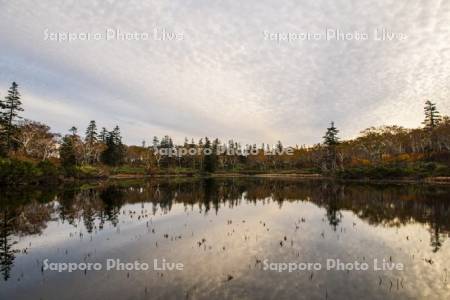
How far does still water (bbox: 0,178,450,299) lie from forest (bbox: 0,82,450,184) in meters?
33.2

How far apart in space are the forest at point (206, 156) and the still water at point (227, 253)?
33.2 m

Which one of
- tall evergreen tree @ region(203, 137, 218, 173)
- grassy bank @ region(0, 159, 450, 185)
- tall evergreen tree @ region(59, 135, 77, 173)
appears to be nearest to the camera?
grassy bank @ region(0, 159, 450, 185)

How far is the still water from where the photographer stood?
923 cm

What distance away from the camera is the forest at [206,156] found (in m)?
58.9

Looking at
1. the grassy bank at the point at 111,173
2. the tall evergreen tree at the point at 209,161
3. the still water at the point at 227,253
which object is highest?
the tall evergreen tree at the point at 209,161

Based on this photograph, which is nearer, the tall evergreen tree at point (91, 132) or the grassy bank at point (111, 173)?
the grassy bank at point (111, 173)

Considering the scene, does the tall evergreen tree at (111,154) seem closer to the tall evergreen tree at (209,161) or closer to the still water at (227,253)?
the tall evergreen tree at (209,161)

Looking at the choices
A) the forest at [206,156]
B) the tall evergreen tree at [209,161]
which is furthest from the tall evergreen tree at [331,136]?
the tall evergreen tree at [209,161]

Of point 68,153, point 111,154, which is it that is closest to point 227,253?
point 68,153

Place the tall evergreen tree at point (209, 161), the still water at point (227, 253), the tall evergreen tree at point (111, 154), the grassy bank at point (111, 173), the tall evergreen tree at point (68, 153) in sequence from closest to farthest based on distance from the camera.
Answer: the still water at point (227, 253) < the grassy bank at point (111, 173) < the tall evergreen tree at point (68, 153) < the tall evergreen tree at point (111, 154) < the tall evergreen tree at point (209, 161)

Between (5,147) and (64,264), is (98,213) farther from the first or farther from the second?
(5,147)

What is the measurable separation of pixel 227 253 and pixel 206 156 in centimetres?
10135

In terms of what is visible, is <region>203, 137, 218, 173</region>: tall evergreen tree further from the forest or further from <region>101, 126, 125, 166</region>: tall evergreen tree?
<region>101, 126, 125, 166</region>: tall evergreen tree

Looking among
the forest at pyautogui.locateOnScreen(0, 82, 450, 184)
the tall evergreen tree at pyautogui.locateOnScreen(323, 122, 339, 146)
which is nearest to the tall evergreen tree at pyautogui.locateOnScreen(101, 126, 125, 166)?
the forest at pyautogui.locateOnScreen(0, 82, 450, 184)
